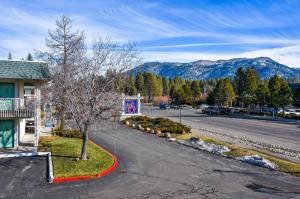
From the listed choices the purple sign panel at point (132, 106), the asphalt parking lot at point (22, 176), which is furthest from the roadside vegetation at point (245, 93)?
the asphalt parking lot at point (22, 176)

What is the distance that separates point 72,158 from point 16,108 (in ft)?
17.7

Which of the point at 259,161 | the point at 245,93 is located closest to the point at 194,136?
the point at 259,161

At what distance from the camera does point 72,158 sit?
20.2 metres

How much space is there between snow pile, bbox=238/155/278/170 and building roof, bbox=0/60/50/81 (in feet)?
47.3

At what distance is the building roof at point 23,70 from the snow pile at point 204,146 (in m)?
11.9

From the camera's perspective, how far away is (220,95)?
232 ft

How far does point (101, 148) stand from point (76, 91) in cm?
632

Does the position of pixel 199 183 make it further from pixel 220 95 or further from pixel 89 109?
pixel 220 95

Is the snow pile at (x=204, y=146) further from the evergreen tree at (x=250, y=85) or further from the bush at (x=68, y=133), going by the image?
the evergreen tree at (x=250, y=85)

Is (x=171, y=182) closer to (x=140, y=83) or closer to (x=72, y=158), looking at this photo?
(x=72, y=158)

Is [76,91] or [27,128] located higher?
[76,91]

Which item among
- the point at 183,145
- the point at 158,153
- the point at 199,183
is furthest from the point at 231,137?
the point at 199,183

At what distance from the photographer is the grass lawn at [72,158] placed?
57.1 feet

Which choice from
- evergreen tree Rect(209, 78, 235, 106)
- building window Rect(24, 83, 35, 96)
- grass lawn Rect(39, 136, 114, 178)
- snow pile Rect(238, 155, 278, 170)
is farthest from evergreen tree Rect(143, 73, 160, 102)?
snow pile Rect(238, 155, 278, 170)
